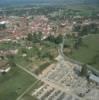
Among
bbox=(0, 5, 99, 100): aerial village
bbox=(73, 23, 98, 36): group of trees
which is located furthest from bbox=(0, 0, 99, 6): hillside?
bbox=(0, 5, 99, 100): aerial village

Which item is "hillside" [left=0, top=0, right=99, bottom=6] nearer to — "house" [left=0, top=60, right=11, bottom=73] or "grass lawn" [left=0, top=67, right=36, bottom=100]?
"house" [left=0, top=60, right=11, bottom=73]

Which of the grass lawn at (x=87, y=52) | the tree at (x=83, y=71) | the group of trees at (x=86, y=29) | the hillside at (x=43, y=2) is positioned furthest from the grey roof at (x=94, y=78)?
the hillside at (x=43, y=2)

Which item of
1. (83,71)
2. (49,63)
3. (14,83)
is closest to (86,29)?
(49,63)

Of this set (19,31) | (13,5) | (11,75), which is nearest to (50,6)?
(13,5)

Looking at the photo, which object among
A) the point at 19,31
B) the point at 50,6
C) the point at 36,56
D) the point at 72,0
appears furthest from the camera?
the point at 72,0

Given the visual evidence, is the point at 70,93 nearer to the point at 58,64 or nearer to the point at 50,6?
the point at 58,64

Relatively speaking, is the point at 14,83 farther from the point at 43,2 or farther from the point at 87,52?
the point at 43,2
